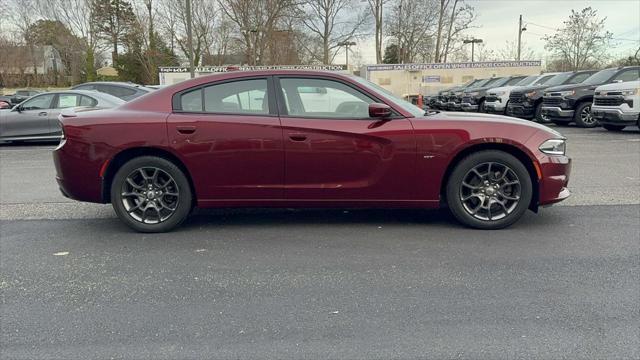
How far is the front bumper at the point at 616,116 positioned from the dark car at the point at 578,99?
1539mm

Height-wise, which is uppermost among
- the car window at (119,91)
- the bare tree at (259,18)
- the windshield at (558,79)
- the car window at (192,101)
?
the bare tree at (259,18)

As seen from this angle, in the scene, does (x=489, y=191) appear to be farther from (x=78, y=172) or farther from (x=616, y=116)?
(x=616, y=116)

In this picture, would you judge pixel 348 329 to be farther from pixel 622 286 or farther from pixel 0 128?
pixel 0 128

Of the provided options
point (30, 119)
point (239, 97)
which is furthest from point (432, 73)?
point (239, 97)

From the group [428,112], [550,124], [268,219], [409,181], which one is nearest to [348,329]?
[409,181]

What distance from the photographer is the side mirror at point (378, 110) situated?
14.3 feet

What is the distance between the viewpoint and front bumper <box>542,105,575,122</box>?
44.9ft

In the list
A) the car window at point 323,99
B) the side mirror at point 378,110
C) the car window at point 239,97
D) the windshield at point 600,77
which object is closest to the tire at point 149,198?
the car window at point 239,97

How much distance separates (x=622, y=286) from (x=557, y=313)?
72 centimetres

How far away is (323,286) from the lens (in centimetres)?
342

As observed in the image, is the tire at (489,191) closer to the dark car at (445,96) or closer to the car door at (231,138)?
the car door at (231,138)

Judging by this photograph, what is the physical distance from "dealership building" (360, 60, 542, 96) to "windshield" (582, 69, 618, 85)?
56.8ft

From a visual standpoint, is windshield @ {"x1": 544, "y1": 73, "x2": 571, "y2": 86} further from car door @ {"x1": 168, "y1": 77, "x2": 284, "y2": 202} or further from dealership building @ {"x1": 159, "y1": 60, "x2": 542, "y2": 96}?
dealership building @ {"x1": 159, "y1": 60, "x2": 542, "y2": 96}

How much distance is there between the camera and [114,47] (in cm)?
4903
